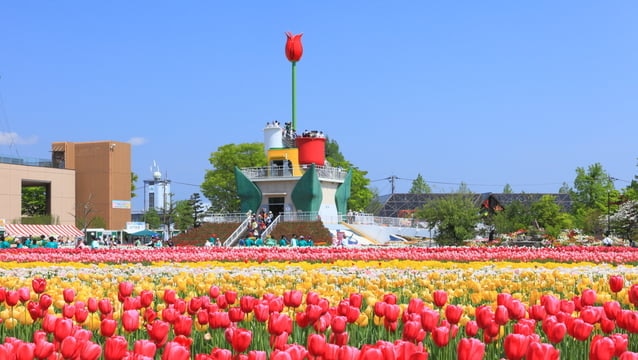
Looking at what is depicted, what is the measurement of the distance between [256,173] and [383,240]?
30.9ft

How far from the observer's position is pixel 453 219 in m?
35.9

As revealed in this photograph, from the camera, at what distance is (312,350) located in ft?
12.3

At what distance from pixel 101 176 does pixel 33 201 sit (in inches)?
301

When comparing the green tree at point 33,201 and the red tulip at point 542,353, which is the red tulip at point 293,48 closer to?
the green tree at point 33,201

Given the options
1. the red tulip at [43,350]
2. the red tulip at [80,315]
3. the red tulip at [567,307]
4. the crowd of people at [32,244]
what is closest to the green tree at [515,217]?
the crowd of people at [32,244]

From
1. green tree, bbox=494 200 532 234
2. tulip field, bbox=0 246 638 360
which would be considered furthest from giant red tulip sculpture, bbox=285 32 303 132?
tulip field, bbox=0 246 638 360

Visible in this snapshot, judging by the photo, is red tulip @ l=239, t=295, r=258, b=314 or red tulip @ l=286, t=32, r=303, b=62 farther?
red tulip @ l=286, t=32, r=303, b=62

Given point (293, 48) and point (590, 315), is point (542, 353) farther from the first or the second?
point (293, 48)

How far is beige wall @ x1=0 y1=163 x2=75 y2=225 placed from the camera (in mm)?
70188

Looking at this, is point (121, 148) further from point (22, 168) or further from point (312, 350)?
point (312, 350)

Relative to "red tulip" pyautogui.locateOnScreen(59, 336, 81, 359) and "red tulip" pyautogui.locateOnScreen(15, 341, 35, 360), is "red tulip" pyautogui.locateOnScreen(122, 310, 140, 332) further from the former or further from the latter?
"red tulip" pyautogui.locateOnScreen(15, 341, 35, 360)

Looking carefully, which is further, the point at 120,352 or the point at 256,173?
the point at 256,173

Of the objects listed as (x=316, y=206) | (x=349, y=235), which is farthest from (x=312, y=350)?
(x=316, y=206)

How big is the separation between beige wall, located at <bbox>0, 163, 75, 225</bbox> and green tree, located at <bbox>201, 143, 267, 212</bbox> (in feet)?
49.2
